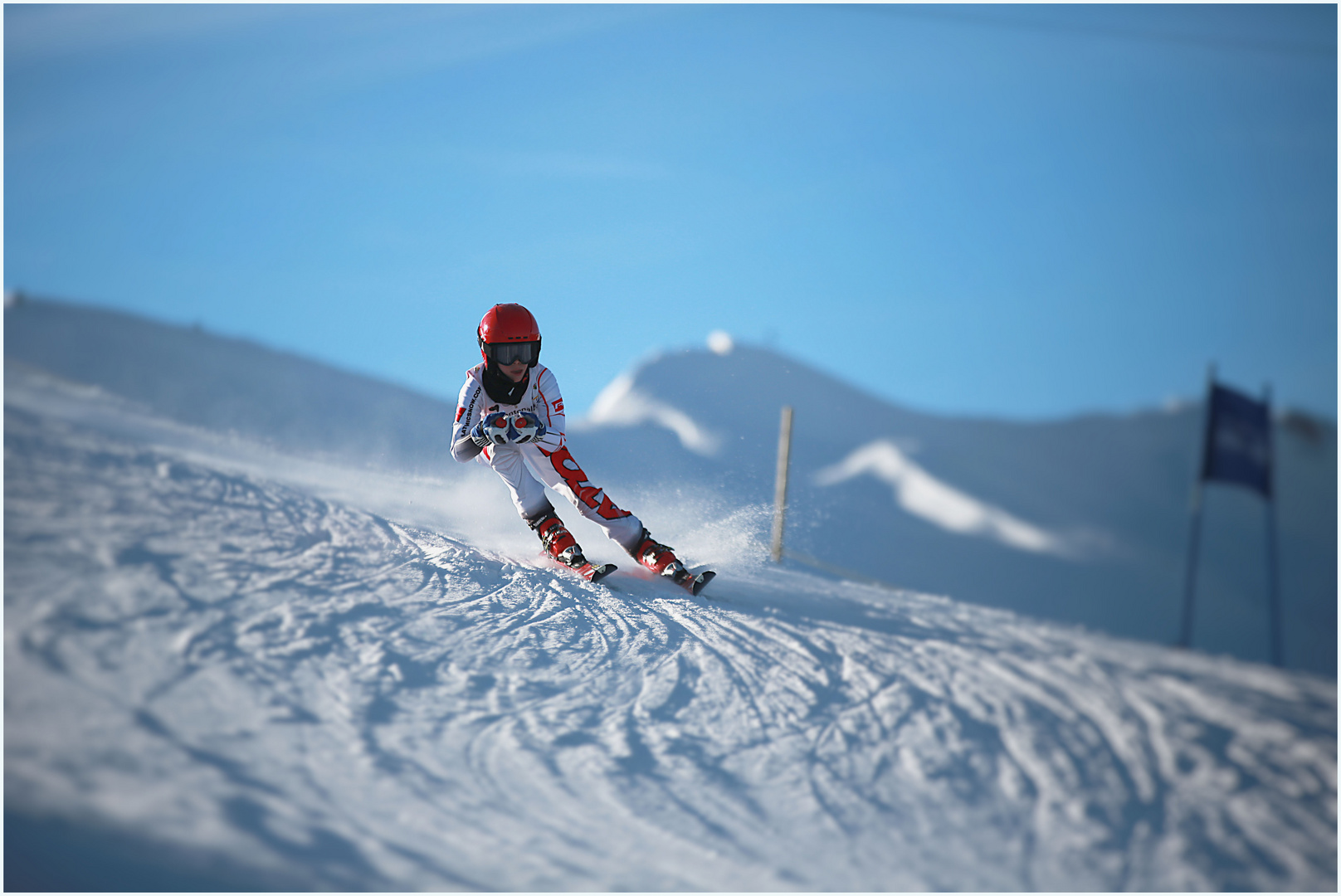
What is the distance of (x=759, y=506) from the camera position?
15.4ft

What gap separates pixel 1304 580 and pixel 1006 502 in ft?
3.73

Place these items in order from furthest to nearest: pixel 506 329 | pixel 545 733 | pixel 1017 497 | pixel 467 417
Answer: pixel 467 417, pixel 506 329, pixel 1017 497, pixel 545 733

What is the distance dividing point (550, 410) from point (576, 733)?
6.65 ft

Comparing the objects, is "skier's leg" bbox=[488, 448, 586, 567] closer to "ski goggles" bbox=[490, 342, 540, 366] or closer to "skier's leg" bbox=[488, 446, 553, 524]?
"skier's leg" bbox=[488, 446, 553, 524]

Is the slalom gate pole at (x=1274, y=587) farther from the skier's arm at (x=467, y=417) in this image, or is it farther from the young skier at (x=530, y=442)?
the skier's arm at (x=467, y=417)

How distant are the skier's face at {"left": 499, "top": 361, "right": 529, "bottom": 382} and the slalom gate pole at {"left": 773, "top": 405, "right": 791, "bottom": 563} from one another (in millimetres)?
1767

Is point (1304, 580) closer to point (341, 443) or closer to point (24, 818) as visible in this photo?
point (24, 818)

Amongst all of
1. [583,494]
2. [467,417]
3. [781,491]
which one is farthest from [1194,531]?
[467,417]

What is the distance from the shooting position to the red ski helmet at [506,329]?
3807 mm

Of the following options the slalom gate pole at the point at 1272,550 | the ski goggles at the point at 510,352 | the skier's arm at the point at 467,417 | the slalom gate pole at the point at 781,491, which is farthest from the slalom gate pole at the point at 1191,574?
the skier's arm at the point at 467,417

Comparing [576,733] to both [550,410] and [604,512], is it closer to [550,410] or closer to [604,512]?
[604,512]

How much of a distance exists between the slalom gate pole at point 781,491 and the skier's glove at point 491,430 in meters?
1.79

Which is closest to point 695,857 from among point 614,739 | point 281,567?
point 614,739

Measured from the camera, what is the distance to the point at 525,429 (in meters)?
3.95
